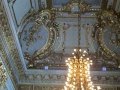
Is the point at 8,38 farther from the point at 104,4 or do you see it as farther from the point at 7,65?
the point at 104,4

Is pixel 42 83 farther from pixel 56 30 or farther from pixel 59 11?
pixel 59 11

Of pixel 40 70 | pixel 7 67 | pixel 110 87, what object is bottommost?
pixel 110 87

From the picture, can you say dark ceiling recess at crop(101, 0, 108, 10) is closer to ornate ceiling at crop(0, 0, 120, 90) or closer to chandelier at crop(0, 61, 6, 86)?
ornate ceiling at crop(0, 0, 120, 90)

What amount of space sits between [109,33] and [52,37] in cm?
164

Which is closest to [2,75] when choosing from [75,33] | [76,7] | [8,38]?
[8,38]

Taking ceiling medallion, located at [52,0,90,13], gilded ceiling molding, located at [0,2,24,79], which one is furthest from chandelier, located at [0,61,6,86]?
ceiling medallion, located at [52,0,90,13]

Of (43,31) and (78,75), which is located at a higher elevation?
(78,75)

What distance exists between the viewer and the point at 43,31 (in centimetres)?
1027

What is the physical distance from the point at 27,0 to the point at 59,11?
1.00 meters

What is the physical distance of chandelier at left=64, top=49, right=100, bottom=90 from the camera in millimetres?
7230

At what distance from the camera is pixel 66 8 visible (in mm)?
9695

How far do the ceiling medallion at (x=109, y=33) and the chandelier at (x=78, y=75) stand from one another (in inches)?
87.1

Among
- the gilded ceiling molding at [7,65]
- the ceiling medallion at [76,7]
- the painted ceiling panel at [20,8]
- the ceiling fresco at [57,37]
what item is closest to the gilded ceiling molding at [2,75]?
the gilded ceiling molding at [7,65]

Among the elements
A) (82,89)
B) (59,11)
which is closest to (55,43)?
(59,11)
